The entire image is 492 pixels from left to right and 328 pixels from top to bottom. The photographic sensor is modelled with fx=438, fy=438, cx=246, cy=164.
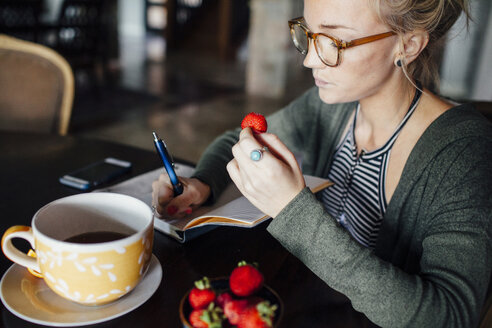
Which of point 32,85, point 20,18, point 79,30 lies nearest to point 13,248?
point 32,85

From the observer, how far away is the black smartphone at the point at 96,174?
39.4 inches

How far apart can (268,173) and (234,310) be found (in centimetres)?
27

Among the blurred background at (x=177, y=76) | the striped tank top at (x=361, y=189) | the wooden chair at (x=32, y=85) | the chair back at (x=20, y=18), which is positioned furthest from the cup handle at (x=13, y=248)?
the chair back at (x=20, y=18)

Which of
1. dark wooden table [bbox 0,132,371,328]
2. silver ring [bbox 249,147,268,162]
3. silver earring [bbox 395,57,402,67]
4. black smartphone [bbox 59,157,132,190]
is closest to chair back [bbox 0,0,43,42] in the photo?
dark wooden table [bbox 0,132,371,328]

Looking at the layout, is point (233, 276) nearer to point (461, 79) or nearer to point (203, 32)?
point (461, 79)

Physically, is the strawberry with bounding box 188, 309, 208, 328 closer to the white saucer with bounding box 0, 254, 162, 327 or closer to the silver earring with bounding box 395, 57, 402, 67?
the white saucer with bounding box 0, 254, 162, 327

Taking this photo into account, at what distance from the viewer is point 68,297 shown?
583 mm

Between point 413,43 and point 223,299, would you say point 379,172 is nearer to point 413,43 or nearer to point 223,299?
point 413,43

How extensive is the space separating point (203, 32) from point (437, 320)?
856 centimetres

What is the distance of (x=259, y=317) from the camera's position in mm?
493

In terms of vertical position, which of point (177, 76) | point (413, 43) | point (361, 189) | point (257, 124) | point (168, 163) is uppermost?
point (413, 43)

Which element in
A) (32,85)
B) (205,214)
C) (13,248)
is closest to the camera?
(13,248)

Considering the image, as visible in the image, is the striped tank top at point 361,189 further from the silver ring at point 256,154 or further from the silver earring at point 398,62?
the silver ring at point 256,154

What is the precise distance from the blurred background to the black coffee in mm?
2608
